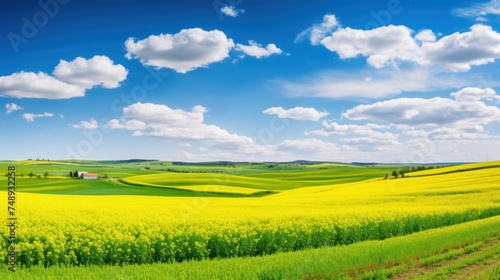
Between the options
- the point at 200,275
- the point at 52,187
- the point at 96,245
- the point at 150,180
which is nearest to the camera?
the point at 200,275

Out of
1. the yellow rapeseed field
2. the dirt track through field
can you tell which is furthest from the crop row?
the dirt track through field

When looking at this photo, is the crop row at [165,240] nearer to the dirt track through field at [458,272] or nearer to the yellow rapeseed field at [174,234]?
the yellow rapeseed field at [174,234]

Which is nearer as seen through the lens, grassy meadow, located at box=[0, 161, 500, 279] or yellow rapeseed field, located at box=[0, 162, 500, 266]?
grassy meadow, located at box=[0, 161, 500, 279]

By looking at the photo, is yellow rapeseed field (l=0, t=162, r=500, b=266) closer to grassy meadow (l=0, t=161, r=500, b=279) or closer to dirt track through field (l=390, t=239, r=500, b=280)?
grassy meadow (l=0, t=161, r=500, b=279)

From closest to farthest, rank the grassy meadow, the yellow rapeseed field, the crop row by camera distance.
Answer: the grassy meadow → the crop row → the yellow rapeseed field

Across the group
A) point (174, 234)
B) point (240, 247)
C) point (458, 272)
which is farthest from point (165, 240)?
point (458, 272)

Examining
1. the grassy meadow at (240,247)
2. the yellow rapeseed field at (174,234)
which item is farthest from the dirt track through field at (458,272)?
the yellow rapeseed field at (174,234)

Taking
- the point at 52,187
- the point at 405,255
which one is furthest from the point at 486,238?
the point at 52,187

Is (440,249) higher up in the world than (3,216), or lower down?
lower down

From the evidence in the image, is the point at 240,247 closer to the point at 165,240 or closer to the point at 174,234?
the point at 174,234

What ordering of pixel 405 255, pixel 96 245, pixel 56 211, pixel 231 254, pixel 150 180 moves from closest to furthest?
pixel 96 245 → pixel 405 255 → pixel 231 254 → pixel 56 211 → pixel 150 180

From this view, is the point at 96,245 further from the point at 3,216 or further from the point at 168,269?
the point at 3,216

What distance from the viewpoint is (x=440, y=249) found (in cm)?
1429

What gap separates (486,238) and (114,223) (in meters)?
13.1
